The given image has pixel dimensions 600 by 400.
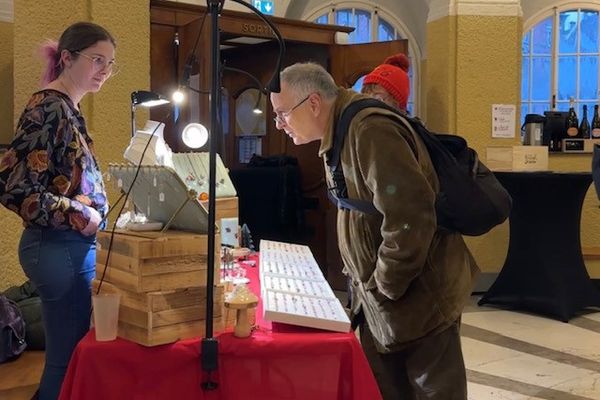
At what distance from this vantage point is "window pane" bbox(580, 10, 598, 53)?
6.78m

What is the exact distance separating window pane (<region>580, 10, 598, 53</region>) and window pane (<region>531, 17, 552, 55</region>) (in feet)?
1.07

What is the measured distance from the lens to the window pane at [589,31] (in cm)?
678

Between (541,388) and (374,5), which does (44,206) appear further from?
(374,5)

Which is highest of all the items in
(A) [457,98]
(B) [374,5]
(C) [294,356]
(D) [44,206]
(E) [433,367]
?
(B) [374,5]

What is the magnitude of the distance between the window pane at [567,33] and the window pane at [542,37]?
11 cm

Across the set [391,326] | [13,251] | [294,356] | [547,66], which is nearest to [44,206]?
[294,356]

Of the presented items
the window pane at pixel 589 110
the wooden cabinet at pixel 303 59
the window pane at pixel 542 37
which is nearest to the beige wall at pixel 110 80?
the wooden cabinet at pixel 303 59

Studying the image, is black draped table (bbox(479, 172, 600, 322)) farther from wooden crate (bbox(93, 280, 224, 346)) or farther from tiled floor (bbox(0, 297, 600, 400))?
wooden crate (bbox(93, 280, 224, 346))

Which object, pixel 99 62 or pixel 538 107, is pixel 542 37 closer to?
pixel 538 107

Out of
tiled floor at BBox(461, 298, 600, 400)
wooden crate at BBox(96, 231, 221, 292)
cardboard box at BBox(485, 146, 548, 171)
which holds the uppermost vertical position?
cardboard box at BBox(485, 146, 548, 171)

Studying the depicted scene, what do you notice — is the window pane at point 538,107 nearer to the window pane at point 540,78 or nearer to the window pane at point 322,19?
the window pane at point 540,78

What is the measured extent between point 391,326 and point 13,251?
7.72 ft

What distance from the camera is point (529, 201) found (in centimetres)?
461

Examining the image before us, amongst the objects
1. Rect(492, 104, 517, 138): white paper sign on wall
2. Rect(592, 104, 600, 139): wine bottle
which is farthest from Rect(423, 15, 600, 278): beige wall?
Rect(592, 104, 600, 139): wine bottle
